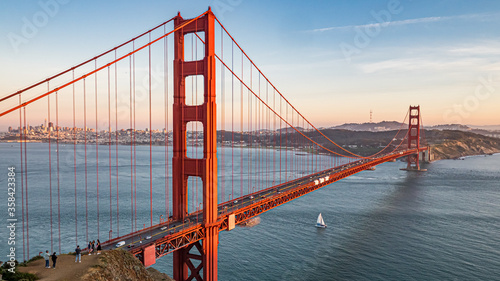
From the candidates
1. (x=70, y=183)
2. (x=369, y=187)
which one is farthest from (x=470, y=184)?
(x=70, y=183)

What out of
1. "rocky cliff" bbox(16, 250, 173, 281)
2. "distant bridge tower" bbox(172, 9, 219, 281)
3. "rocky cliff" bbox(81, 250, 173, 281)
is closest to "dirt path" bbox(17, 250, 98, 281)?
"rocky cliff" bbox(16, 250, 173, 281)

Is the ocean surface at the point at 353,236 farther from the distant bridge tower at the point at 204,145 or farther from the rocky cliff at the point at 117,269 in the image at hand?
the rocky cliff at the point at 117,269

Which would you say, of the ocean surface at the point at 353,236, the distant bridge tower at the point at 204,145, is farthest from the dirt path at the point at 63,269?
the ocean surface at the point at 353,236

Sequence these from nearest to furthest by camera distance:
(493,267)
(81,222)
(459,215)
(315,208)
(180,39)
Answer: (180,39) → (493,267) → (81,222) → (459,215) → (315,208)

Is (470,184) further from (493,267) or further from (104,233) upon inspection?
(104,233)

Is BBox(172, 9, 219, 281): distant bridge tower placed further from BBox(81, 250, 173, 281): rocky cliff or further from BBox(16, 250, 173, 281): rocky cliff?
BBox(16, 250, 173, 281): rocky cliff

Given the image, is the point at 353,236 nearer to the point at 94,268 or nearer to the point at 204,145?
the point at 204,145
